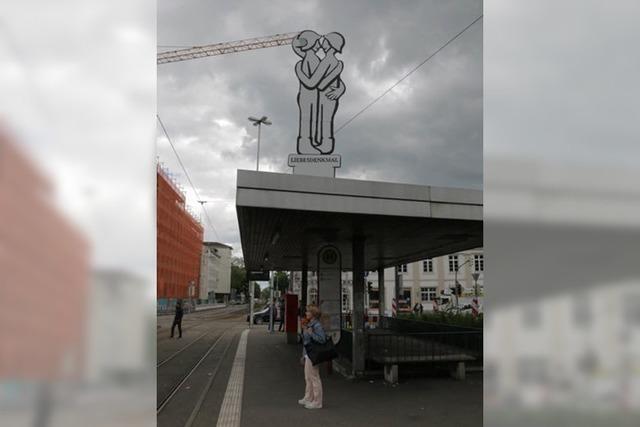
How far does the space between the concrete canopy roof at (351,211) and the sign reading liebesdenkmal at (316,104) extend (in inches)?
59.7

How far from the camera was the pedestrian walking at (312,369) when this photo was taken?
7.18 meters

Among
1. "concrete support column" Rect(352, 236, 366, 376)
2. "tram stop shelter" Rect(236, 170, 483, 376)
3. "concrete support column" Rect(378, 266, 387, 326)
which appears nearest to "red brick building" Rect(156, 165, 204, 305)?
"tram stop shelter" Rect(236, 170, 483, 376)

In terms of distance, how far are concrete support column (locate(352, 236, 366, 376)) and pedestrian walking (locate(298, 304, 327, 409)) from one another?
8.58ft

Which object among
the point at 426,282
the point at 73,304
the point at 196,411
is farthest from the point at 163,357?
the point at 426,282

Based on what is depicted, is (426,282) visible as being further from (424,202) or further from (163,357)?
(424,202)

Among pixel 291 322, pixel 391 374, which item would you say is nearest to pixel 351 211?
pixel 391 374

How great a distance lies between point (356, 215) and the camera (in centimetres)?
805

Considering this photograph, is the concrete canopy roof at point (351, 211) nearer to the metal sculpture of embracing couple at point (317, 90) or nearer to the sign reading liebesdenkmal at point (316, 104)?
the sign reading liebesdenkmal at point (316, 104)

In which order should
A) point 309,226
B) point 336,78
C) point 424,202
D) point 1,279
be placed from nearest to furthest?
point 1,279
point 424,202
point 309,226
point 336,78

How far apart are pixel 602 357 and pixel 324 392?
24.5 feet

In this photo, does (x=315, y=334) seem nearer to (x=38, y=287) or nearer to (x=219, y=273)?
(x=38, y=287)

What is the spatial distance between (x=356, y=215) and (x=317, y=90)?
4.43m

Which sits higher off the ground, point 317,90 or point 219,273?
point 317,90

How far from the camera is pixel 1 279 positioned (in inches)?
43.9
